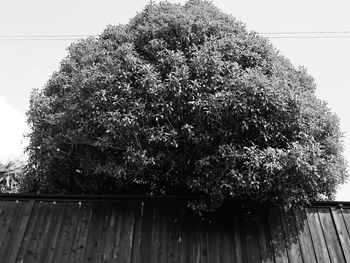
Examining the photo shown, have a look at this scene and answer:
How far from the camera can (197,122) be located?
17.7ft

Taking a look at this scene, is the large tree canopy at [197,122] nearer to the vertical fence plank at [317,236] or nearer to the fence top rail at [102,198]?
the fence top rail at [102,198]

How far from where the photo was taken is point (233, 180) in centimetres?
510

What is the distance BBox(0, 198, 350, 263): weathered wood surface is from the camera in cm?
534

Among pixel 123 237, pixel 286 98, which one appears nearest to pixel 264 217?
pixel 286 98

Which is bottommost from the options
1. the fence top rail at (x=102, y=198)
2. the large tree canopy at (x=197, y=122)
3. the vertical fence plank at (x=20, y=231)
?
the vertical fence plank at (x=20, y=231)

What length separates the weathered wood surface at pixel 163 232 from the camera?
5.34 meters

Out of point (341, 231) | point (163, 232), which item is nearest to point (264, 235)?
point (341, 231)

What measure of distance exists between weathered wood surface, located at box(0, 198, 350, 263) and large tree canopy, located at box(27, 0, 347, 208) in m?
0.53

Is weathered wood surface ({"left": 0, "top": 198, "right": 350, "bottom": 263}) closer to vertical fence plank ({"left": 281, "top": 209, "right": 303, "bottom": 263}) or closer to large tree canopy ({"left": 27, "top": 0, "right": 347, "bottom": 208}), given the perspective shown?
vertical fence plank ({"left": 281, "top": 209, "right": 303, "bottom": 263})

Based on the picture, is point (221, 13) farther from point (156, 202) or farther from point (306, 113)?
point (156, 202)

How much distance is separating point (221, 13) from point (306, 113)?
320cm

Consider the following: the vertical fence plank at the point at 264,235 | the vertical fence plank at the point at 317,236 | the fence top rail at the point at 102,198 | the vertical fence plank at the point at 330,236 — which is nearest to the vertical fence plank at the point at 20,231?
the fence top rail at the point at 102,198

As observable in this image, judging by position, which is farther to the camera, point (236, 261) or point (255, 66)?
point (255, 66)

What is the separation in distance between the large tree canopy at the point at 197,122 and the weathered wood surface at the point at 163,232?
533 millimetres
